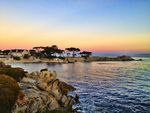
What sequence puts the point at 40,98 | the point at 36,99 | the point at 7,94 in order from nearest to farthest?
the point at 7,94 → the point at 36,99 → the point at 40,98

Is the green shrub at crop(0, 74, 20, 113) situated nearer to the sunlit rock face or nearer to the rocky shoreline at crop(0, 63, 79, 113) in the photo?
the rocky shoreline at crop(0, 63, 79, 113)

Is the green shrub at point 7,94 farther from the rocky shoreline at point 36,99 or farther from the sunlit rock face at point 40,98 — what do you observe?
the sunlit rock face at point 40,98

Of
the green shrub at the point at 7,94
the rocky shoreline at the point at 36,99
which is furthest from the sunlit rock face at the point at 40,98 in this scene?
the green shrub at the point at 7,94

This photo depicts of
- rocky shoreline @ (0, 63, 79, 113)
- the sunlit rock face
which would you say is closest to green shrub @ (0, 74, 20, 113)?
rocky shoreline @ (0, 63, 79, 113)

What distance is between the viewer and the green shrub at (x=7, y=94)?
988 inches

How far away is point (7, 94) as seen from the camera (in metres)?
26.2

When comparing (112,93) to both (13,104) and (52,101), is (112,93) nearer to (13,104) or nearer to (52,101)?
(52,101)

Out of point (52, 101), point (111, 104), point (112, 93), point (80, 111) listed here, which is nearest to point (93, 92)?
point (112, 93)

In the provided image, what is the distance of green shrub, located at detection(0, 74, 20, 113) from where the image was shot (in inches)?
988

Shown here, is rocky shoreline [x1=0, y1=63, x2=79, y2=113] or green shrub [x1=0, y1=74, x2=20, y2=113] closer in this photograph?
green shrub [x1=0, y1=74, x2=20, y2=113]

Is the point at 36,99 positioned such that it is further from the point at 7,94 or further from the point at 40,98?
the point at 7,94

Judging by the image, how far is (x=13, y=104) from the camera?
2591 centimetres

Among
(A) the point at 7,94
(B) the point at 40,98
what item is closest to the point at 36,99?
(B) the point at 40,98

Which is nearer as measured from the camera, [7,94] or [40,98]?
[7,94]
